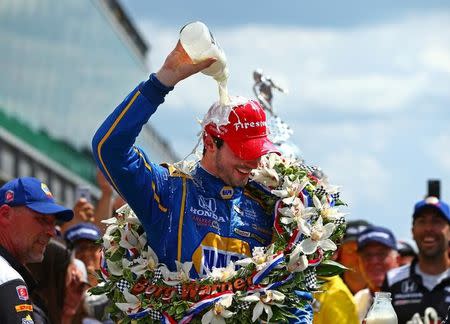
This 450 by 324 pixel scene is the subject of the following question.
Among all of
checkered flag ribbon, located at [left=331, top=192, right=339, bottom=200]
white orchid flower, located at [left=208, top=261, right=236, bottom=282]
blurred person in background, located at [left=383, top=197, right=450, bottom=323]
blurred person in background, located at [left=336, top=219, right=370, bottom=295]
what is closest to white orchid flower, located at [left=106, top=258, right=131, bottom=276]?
white orchid flower, located at [left=208, top=261, right=236, bottom=282]

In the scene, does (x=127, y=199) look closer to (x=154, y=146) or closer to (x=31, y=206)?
(x=31, y=206)

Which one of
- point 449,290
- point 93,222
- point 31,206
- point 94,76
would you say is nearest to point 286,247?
point 31,206

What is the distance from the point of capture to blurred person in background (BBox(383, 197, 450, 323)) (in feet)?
35.9

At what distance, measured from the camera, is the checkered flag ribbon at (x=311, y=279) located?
7371 millimetres

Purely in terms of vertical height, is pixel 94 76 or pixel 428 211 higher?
pixel 94 76

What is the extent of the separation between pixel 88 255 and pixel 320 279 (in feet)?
13.0

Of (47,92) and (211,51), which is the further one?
(47,92)

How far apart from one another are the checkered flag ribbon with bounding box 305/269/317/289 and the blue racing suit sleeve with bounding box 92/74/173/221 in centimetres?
94

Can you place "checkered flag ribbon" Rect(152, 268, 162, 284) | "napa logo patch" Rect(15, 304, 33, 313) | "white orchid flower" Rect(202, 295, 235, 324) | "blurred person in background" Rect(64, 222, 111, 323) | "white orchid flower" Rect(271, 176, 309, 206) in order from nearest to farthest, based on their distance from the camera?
"napa logo patch" Rect(15, 304, 33, 313) < "white orchid flower" Rect(202, 295, 235, 324) < "checkered flag ribbon" Rect(152, 268, 162, 284) < "white orchid flower" Rect(271, 176, 309, 206) < "blurred person in background" Rect(64, 222, 111, 323)

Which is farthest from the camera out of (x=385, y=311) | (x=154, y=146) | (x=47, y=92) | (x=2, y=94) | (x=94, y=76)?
(x=154, y=146)

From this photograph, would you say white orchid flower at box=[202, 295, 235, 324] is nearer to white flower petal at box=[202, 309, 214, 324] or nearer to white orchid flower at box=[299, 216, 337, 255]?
white flower petal at box=[202, 309, 214, 324]

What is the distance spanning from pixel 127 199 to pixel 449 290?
4420 millimetres

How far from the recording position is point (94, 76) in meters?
56.8

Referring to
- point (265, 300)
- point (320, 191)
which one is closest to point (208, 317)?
point (265, 300)
